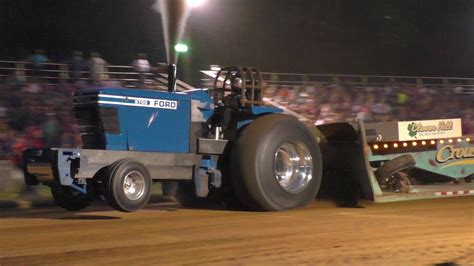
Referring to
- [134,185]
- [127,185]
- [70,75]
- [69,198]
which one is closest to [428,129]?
[134,185]

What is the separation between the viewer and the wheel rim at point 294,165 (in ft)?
35.5

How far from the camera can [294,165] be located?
11.0 meters

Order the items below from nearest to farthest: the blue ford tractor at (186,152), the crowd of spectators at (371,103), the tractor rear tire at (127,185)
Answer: the tractor rear tire at (127,185), the blue ford tractor at (186,152), the crowd of spectators at (371,103)

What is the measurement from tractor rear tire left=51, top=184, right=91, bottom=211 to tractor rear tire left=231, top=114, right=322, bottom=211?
2182 millimetres

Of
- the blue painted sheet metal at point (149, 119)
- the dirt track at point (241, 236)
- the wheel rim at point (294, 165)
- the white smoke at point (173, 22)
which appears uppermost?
the white smoke at point (173, 22)

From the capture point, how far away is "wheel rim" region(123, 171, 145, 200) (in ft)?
29.9

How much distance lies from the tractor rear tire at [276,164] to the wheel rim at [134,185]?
59.8 inches

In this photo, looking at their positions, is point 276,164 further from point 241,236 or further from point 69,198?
point 69,198

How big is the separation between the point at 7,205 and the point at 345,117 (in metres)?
11.1

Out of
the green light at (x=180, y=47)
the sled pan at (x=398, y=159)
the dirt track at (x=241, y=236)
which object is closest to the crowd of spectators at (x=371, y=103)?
the green light at (x=180, y=47)

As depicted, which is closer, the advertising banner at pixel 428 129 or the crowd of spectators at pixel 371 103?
the advertising banner at pixel 428 129

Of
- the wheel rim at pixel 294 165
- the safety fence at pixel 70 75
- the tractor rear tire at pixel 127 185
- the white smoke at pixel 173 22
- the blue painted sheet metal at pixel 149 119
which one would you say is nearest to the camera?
the tractor rear tire at pixel 127 185

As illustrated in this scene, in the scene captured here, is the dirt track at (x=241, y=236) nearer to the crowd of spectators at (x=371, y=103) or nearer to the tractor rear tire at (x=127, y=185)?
the tractor rear tire at (x=127, y=185)

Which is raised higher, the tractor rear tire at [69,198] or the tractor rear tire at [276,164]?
the tractor rear tire at [276,164]
